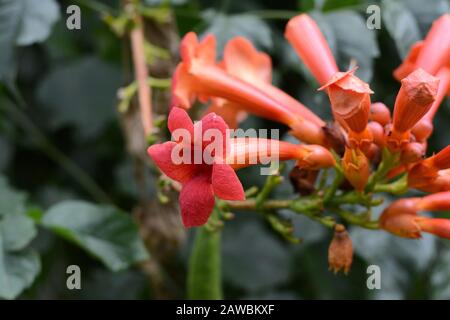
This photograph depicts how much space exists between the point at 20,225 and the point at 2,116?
120 centimetres

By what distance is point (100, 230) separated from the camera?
2.19 meters

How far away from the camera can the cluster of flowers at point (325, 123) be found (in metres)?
1.52

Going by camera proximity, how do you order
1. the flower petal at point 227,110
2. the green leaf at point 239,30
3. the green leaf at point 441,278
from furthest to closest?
the green leaf at point 441,278 → the green leaf at point 239,30 → the flower petal at point 227,110

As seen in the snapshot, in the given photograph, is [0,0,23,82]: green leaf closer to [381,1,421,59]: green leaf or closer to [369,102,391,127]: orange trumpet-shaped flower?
[369,102,391,127]: orange trumpet-shaped flower

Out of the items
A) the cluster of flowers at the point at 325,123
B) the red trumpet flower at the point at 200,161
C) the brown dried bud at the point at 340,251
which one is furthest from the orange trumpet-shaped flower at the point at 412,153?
the red trumpet flower at the point at 200,161

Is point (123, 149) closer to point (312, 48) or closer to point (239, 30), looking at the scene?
point (239, 30)

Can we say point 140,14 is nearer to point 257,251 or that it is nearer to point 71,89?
point 71,89

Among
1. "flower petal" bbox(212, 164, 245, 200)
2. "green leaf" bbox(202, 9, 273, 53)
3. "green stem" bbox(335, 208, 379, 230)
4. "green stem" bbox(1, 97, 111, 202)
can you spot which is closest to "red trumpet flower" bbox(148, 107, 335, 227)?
"flower petal" bbox(212, 164, 245, 200)

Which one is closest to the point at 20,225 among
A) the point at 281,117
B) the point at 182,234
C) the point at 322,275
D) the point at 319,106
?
the point at 182,234

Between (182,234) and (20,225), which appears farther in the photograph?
(182,234)

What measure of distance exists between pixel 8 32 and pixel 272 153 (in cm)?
103

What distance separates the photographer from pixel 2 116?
3096mm

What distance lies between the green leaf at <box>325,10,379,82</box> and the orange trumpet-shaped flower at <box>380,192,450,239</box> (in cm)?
52

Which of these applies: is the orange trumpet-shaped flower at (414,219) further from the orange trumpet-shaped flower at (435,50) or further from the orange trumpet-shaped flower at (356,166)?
the orange trumpet-shaped flower at (435,50)
